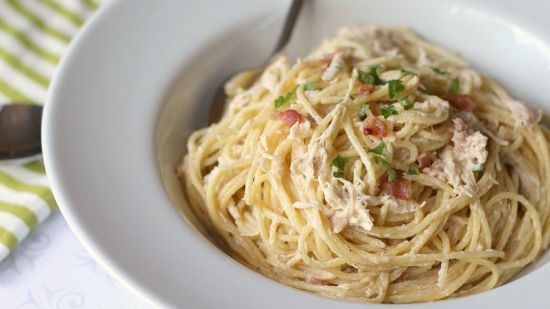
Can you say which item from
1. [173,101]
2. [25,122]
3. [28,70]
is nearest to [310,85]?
[173,101]

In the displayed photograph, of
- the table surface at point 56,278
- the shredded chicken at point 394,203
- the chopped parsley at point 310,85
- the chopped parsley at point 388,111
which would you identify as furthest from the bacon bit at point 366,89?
the table surface at point 56,278

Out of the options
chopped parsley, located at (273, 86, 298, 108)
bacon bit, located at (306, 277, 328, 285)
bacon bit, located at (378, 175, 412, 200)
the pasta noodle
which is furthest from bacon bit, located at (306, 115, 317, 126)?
bacon bit, located at (306, 277, 328, 285)

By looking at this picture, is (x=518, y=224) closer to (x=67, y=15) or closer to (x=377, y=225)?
(x=377, y=225)

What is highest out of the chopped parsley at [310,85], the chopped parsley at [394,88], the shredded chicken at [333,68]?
the chopped parsley at [394,88]

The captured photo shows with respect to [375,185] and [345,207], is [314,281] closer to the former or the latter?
[345,207]

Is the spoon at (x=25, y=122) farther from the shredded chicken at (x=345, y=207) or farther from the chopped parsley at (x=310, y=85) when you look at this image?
the shredded chicken at (x=345, y=207)

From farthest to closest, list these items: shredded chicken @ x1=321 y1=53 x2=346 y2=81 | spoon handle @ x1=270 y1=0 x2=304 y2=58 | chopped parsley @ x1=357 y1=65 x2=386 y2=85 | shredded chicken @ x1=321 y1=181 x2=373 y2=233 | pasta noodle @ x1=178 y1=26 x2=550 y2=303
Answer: spoon handle @ x1=270 y1=0 x2=304 y2=58
shredded chicken @ x1=321 y1=53 x2=346 y2=81
chopped parsley @ x1=357 y1=65 x2=386 y2=85
pasta noodle @ x1=178 y1=26 x2=550 y2=303
shredded chicken @ x1=321 y1=181 x2=373 y2=233

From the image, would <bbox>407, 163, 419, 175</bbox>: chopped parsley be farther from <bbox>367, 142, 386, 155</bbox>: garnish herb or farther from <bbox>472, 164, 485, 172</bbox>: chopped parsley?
<bbox>472, 164, 485, 172</bbox>: chopped parsley

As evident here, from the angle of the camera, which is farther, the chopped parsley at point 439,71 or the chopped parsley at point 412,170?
the chopped parsley at point 439,71
